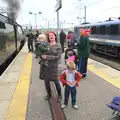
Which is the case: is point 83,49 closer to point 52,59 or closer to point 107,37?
point 52,59

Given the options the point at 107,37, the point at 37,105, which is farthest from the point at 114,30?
the point at 37,105

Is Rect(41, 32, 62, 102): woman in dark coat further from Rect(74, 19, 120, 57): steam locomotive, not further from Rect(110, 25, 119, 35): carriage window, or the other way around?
Rect(110, 25, 119, 35): carriage window

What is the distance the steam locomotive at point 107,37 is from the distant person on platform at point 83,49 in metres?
8.70

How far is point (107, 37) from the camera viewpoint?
1870 cm

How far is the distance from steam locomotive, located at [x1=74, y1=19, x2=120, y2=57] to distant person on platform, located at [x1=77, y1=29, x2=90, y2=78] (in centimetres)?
870

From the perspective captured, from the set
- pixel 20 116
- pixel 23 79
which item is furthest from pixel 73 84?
pixel 23 79

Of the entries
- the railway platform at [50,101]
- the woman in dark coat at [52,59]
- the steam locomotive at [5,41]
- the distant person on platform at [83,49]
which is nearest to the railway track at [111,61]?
the distant person on platform at [83,49]

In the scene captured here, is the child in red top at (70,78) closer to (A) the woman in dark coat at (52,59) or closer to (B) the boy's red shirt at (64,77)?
(B) the boy's red shirt at (64,77)

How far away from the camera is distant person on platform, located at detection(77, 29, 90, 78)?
7.83 meters

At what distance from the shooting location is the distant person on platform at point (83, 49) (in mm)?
7828

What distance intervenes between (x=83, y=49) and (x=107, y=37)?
11.1 meters

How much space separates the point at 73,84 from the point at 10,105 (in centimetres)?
151

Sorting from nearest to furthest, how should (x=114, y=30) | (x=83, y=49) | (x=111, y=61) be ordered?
(x=83, y=49) → (x=111, y=61) → (x=114, y=30)

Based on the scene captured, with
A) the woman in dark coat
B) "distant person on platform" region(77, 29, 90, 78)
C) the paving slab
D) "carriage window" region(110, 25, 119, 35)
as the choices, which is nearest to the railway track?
"carriage window" region(110, 25, 119, 35)
